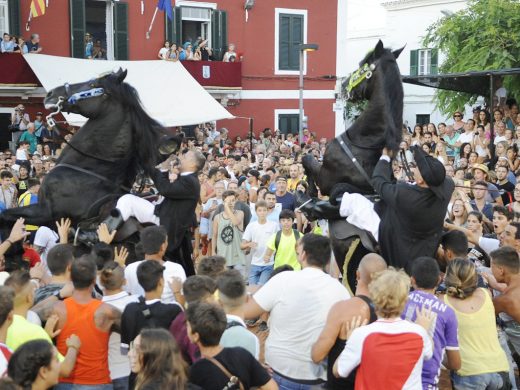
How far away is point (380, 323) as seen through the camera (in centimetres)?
412

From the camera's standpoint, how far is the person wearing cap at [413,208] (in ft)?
18.0

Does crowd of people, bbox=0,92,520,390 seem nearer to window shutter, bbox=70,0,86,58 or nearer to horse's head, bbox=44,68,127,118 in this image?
horse's head, bbox=44,68,127,118

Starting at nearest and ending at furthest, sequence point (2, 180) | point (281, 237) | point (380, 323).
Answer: point (380, 323) < point (281, 237) < point (2, 180)

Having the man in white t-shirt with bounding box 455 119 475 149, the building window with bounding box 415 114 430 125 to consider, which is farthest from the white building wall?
the man in white t-shirt with bounding box 455 119 475 149

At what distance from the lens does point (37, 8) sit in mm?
20672

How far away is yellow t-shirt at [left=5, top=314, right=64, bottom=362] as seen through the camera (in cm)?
408

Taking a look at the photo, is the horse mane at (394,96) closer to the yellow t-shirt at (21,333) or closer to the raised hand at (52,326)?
the raised hand at (52,326)

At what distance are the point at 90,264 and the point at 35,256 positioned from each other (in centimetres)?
255

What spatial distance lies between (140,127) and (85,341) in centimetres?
252

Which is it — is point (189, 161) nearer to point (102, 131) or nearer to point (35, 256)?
point (102, 131)

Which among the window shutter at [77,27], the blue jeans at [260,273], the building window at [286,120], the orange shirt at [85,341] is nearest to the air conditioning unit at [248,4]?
the building window at [286,120]

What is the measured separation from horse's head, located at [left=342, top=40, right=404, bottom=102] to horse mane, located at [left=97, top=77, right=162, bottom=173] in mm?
1750

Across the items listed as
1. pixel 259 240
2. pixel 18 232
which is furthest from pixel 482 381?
pixel 259 240

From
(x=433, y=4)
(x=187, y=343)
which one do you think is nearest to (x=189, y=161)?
(x=187, y=343)
